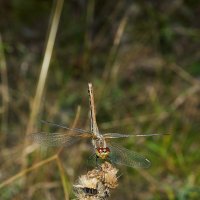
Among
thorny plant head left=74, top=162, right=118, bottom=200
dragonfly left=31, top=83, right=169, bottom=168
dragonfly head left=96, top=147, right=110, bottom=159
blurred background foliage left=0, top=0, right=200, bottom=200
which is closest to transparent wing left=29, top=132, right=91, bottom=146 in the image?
dragonfly left=31, top=83, right=169, bottom=168

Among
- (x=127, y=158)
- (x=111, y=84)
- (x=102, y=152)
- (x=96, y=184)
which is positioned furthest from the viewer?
(x=111, y=84)

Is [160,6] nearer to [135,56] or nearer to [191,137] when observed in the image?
[135,56]

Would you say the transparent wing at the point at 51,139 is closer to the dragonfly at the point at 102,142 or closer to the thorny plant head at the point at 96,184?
the dragonfly at the point at 102,142

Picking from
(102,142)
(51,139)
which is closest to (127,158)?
(102,142)

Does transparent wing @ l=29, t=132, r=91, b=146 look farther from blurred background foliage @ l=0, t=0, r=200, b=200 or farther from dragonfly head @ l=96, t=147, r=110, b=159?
blurred background foliage @ l=0, t=0, r=200, b=200

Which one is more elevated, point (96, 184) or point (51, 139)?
point (51, 139)

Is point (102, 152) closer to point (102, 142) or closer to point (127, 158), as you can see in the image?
point (102, 142)

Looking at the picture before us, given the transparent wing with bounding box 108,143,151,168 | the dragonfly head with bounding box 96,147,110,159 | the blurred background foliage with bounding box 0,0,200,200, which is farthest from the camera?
the blurred background foliage with bounding box 0,0,200,200
